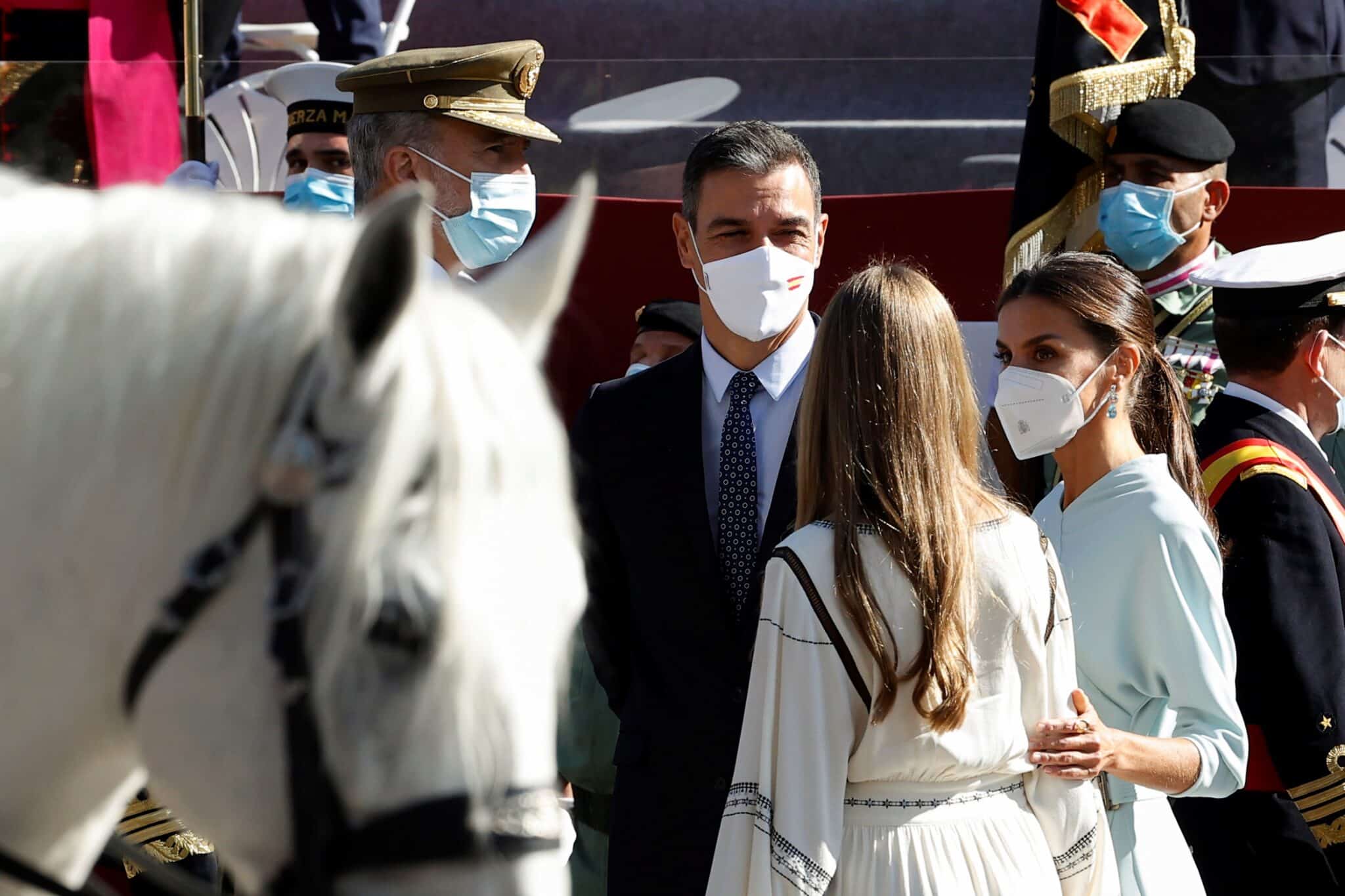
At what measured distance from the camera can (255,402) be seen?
41.7 inches

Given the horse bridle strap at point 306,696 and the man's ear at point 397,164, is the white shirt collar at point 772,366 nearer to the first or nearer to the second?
the man's ear at point 397,164

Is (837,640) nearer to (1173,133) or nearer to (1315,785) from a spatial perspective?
(1315,785)

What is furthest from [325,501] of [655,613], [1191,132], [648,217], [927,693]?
[1191,132]

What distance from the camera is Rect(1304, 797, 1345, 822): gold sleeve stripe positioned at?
2.85 metres

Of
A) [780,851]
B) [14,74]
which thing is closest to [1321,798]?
[780,851]

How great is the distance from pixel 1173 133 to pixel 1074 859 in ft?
8.94

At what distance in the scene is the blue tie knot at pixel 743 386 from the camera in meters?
2.85

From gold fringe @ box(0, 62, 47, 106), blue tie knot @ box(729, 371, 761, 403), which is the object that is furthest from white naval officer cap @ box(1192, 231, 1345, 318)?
gold fringe @ box(0, 62, 47, 106)

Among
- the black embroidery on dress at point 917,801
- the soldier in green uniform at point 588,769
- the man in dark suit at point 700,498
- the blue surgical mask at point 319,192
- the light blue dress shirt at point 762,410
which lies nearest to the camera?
the black embroidery on dress at point 917,801

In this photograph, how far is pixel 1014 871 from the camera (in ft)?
7.13

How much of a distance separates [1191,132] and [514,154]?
2.21 metres

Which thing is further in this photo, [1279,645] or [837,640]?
[1279,645]

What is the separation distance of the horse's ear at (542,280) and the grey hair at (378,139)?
6.45 feet

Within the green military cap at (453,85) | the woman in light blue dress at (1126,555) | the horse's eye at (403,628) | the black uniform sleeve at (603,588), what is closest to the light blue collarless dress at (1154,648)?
the woman in light blue dress at (1126,555)
